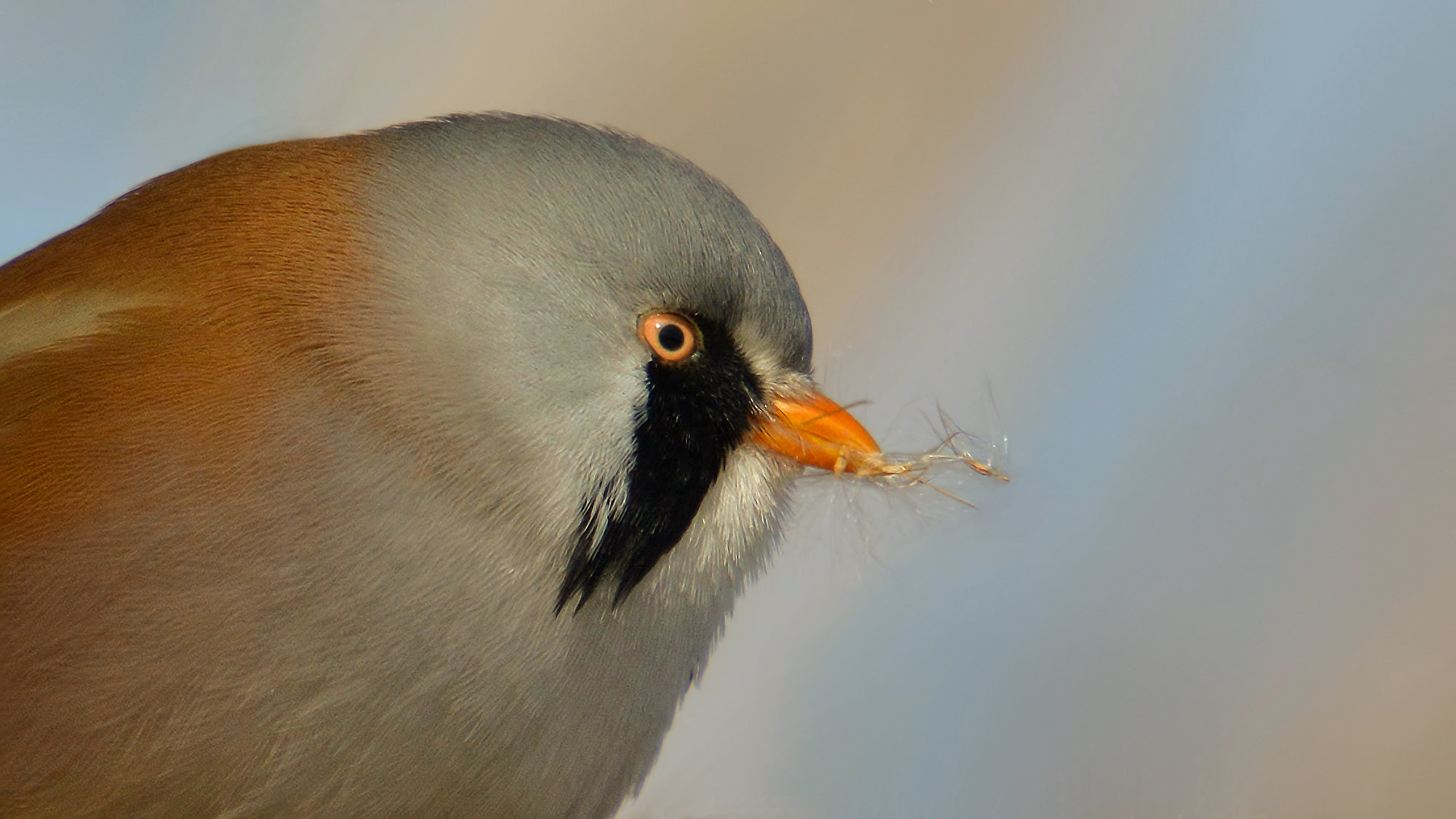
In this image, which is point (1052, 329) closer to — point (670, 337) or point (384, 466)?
point (670, 337)

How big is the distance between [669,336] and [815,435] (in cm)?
25

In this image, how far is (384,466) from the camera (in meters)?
1.45

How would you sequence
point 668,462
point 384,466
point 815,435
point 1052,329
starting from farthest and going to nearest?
point 1052,329, point 815,435, point 668,462, point 384,466

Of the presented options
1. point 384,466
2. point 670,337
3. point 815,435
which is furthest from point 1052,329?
point 384,466

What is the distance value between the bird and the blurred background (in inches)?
16.9

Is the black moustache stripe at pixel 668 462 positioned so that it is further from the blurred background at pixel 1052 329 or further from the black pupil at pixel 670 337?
the blurred background at pixel 1052 329

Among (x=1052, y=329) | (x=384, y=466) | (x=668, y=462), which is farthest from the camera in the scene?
(x=1052, y=329)

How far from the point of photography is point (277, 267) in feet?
4.95

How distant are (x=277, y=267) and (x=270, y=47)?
3.32 feet

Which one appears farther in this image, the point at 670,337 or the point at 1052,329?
the point at 1052,329

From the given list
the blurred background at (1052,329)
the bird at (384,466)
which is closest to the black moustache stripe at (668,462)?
the bird at (384,466)

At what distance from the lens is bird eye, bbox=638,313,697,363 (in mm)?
1535

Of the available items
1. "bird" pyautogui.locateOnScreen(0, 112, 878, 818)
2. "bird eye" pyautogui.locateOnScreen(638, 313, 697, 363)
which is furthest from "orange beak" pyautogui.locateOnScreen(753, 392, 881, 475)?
"bird eye" pyautogui.locateOnScreen(638, 313, 697, 363)

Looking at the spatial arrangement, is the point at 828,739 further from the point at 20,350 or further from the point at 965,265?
the point at 20,350
